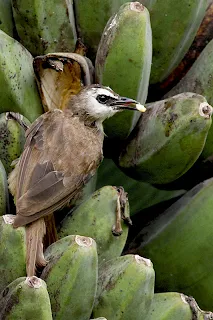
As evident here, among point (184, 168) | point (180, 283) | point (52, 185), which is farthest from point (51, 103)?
point (180, 283)

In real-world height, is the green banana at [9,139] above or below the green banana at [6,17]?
below

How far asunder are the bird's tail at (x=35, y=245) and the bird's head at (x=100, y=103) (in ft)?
1.07

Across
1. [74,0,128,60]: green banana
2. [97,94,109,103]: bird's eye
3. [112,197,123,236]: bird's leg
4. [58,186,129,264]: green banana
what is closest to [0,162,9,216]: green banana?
[58,186,129,264]: green banana

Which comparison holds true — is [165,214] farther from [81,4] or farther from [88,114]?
[81,4]

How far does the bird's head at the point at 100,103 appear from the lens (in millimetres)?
2033

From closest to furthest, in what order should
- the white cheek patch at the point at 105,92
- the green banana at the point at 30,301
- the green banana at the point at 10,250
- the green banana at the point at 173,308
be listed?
the green banana at the point at 30,301 < the green banana at the point at 10,250 < the green banana at the point at 173,308 < the white cheek patch at the point at 105,92

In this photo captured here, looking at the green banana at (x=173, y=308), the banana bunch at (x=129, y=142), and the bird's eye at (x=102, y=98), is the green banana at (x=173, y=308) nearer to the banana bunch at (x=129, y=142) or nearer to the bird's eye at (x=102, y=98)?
the banana bunch at (x=129, y=142)

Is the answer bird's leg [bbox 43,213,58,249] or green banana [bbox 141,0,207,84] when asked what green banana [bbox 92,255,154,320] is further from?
green banana [bbox 141,0,207,84]

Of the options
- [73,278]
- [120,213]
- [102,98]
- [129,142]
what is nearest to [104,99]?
[102,98]

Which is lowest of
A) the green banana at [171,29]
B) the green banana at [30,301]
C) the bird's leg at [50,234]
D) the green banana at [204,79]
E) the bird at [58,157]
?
the bird's leg at [50,234]

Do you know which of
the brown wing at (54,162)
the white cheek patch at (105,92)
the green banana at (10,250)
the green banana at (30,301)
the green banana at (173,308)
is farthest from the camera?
the white cheek patch at (105,92)

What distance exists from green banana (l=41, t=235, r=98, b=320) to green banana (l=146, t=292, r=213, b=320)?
0.60 ft

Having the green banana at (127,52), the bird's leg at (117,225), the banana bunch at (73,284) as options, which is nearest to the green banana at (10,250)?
the banana bunch at (73,284)

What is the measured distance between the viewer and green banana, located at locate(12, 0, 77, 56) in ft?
6.82
